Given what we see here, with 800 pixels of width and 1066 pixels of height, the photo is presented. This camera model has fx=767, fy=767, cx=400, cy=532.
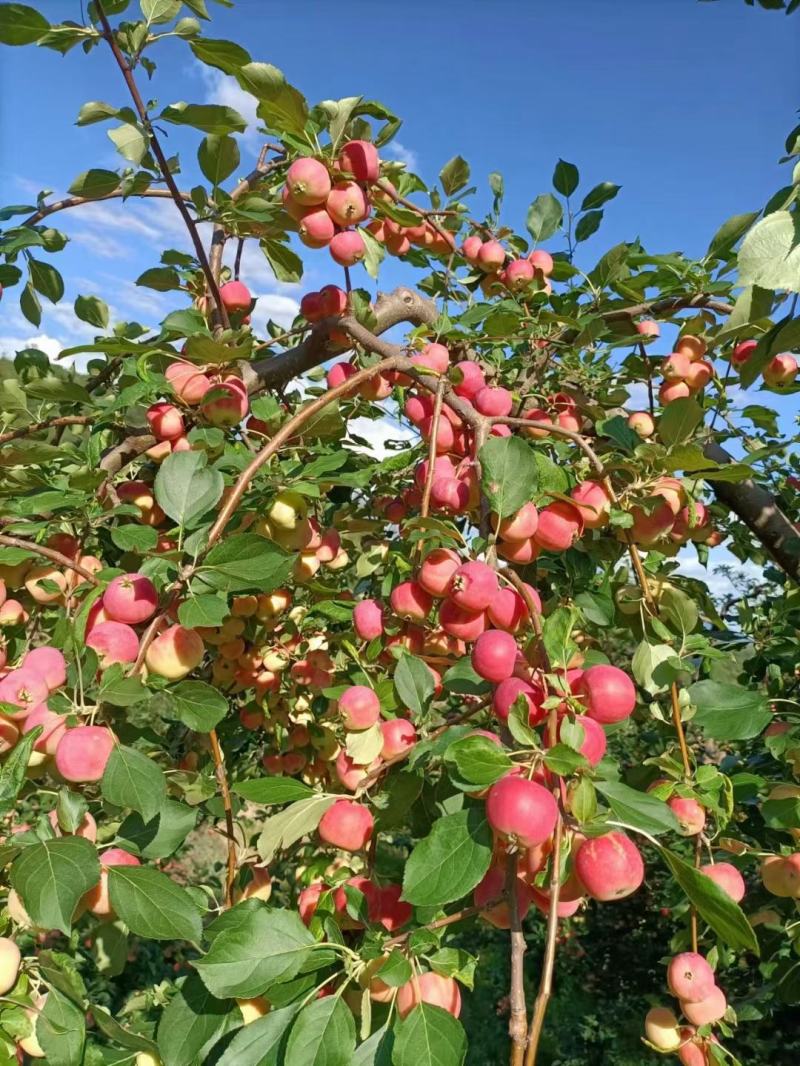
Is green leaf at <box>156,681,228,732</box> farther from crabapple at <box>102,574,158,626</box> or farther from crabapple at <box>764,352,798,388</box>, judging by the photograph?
crabapple at <box>764,352,798,388</box>

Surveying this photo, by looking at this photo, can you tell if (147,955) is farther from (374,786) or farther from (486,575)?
(486,575)

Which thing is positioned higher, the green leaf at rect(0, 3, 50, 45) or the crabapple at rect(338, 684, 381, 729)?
the green leaf at rect(0, 3, 50, 45)

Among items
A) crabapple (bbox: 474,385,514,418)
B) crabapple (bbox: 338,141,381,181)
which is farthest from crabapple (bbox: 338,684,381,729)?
crabapple (bbox: 338,141,381,181)

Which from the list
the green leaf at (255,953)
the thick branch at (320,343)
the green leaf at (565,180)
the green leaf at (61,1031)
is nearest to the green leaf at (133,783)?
the green leaf at (255,953)

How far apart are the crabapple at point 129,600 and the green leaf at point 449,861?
422 millimetres

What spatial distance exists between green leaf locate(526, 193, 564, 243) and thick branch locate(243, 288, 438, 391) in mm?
327

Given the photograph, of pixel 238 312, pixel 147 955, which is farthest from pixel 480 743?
pixel 147 955

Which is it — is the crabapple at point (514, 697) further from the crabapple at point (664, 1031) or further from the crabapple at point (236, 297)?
the crabapple at point (236, 297)

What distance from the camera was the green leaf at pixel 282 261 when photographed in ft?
4.75

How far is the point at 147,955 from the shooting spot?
10.8 ft

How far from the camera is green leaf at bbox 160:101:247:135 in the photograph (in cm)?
118

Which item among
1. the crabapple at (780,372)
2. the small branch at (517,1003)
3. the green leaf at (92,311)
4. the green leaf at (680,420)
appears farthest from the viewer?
the green leaf at (92,311)

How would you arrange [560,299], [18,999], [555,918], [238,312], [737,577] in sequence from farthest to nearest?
[737,577]
[560,299]
[238,312]
[18,999]
[555,918]

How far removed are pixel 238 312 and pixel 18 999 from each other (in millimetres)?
1134
